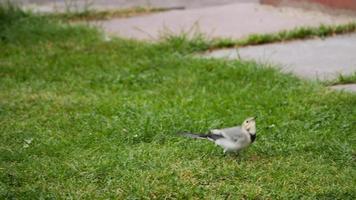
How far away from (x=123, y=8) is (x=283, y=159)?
594cm

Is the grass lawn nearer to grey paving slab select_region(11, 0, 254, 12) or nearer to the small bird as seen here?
the small bird

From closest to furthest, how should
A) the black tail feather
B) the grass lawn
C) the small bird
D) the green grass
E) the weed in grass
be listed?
the grass lawn, the small bird, the black tail feather, the weed in grass, the green grass

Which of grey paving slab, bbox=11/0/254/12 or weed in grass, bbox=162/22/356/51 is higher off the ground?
weed in grass, bbox=162/22/356/51

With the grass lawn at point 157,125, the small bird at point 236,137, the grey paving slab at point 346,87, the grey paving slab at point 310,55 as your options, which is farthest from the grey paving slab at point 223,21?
the small bird at point 236,137

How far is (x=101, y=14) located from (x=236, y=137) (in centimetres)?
562

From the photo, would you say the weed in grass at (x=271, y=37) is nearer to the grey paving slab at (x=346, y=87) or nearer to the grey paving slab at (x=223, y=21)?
the grey paving slab at (x=223, y=21)

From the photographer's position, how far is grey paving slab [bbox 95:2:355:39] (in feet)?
29.9

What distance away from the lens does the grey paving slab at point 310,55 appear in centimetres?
743

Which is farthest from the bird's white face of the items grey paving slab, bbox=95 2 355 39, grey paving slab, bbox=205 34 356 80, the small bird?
grey paving slab, bbox=95 2 355 39

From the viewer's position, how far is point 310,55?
7.94 metres

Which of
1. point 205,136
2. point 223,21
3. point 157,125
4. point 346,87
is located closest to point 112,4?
point 223,21

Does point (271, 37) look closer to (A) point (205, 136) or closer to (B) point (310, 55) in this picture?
(B) point (310, 55)

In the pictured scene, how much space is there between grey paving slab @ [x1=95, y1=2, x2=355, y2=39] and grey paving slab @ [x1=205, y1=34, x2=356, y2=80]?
25.4 inches

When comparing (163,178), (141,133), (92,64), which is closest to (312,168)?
(163,178)
